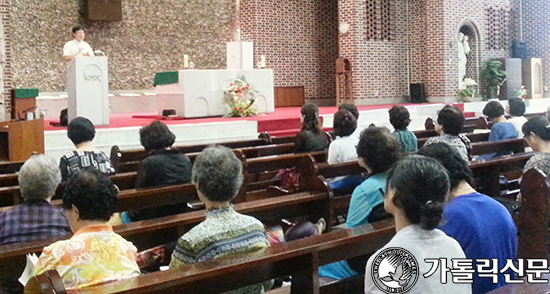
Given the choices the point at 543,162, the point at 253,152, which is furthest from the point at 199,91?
the point at 543,162

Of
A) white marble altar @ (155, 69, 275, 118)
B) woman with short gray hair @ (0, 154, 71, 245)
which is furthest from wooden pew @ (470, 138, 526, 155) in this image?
white marble altar @ (155, 69, 275, 118)

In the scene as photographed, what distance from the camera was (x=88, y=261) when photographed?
2.42 m

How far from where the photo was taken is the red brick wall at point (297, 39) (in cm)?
1523

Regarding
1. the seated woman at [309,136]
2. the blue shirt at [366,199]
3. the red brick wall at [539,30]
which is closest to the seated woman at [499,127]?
the seated woman at [309,136]

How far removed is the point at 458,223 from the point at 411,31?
14.6 meters

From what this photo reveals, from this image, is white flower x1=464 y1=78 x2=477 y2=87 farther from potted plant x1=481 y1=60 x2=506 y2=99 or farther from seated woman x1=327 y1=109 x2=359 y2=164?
seated woman x1=327 y1=109 x2=359 y2=164

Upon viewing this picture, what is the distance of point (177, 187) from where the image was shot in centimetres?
423

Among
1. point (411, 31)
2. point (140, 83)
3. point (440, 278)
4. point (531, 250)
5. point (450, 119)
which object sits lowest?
point (531, 250)

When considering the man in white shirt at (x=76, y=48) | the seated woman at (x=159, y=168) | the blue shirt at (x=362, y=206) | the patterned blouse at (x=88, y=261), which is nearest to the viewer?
the patterned blouse at (x=88, y=261)

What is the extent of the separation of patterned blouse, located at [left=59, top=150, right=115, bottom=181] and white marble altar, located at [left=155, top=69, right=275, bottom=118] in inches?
238

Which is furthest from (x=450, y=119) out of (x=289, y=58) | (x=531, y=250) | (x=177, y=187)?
(x=289, y=58)

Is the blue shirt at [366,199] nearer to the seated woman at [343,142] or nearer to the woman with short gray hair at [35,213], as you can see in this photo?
the woman with short gray hair at [35,213]

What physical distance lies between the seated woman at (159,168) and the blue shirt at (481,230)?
2.42 metres

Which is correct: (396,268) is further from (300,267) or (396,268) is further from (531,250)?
(531,250)
